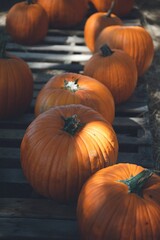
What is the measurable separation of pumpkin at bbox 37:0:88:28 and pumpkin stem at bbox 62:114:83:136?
2939 mm

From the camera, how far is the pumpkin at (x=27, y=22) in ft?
15.6

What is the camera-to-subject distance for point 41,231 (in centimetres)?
252

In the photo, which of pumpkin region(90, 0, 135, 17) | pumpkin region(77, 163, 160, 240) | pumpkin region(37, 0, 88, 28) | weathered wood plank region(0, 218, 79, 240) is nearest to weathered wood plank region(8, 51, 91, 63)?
pumpkin region(37, 0, 88, 28)

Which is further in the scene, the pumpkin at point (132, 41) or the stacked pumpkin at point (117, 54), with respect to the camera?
the pumpkin at point (132, 41)

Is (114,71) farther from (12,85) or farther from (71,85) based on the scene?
(12,85)

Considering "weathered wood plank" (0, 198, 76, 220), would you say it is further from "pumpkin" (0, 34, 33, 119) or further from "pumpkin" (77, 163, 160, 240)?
"pumpkin" (0, 34, 33, 119)

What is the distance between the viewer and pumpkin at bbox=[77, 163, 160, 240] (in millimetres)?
2170

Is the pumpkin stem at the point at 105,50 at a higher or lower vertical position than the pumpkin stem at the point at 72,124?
higher

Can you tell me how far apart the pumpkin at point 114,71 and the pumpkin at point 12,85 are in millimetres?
571

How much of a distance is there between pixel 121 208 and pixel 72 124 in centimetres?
61

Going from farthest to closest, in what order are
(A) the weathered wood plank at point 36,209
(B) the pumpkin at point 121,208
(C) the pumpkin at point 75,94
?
(C) the pumpkin at point 75,94 < (A) the weathered wood plank at point 36,209 < (B) the pumpkin at point 121,208

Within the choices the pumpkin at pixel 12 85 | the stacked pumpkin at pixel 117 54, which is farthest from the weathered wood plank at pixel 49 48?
the pumpkin at pixel 12 85

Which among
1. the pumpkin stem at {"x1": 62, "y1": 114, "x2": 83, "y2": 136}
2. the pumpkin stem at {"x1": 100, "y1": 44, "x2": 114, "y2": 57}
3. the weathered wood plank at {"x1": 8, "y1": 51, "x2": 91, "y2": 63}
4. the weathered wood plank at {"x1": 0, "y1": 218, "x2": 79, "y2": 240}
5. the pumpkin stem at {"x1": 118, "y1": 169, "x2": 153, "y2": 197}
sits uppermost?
the pumpkin stem at {"x1": 100, "y1": 44, "x2": 114, "y2": 57}

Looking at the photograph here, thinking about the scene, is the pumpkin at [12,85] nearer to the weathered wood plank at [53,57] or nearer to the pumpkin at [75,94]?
the pumpkin at [75,94]
